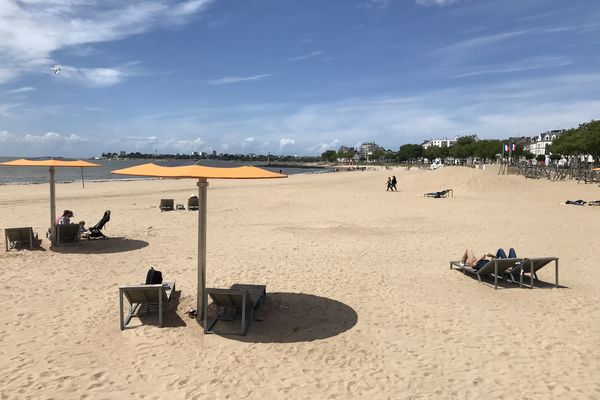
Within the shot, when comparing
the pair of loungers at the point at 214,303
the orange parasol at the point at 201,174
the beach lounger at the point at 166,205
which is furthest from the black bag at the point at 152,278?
the beach lounger at the point at 166,205

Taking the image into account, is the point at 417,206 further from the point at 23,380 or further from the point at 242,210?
the point at 23,380

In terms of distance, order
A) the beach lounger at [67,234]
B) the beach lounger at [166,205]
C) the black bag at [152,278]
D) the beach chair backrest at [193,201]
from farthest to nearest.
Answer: the beach lounger at [166,205]
the beach chair backrest at [193,201]
the beach lounger at [67,234]
the black bag at [152,278]

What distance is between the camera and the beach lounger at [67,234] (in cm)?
1066

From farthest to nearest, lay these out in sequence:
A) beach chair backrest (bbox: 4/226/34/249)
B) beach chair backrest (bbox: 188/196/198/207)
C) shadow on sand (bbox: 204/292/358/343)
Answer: beach chair backrest (bbox: 188/196/198/207)
beach chair backrest (bbox: 4/226/34/249)
shadow on sand (bbox: 204/292/358/343)

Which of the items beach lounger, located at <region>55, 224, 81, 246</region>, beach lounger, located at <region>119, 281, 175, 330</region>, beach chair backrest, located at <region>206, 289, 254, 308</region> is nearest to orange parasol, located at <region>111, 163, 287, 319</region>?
beach chair backrest, located at <region>206, 289, 254, 308</region>

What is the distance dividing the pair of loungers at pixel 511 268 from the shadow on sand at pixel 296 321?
3162 millimetres

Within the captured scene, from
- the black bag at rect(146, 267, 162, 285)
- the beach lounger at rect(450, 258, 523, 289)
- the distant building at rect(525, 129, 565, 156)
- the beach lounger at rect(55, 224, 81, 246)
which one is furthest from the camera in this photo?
the distant building at rect(525, 129, 565, 156)

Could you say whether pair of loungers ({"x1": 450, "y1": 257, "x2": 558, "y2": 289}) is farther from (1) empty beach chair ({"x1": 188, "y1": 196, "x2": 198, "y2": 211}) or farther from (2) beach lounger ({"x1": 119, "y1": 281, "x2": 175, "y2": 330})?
(1) empty beach chair ({"x1": 188, "y1": 196, "x2": 198, "y2": 211})

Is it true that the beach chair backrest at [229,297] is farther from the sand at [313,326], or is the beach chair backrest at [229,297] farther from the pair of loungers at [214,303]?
the sand at [313,326]

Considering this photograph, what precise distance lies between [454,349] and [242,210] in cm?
1516

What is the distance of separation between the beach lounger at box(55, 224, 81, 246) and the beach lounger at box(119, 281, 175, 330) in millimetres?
5075

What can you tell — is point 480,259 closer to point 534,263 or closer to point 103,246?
point 534,263

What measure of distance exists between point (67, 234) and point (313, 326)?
302 inches

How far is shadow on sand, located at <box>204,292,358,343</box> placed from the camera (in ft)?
19.1
